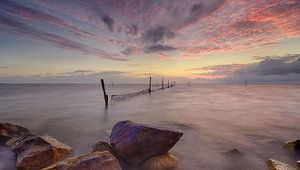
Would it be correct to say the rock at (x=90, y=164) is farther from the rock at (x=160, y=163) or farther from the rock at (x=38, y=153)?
the rock at (x=38, y=153)

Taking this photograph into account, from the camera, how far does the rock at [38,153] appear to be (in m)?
6.98

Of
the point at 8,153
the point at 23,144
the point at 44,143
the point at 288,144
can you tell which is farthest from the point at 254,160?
the point at 8,153

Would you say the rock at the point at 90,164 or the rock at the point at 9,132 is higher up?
the rock at the point at 90,164

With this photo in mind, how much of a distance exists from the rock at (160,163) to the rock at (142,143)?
0.18 m

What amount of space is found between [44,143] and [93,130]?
6244mm

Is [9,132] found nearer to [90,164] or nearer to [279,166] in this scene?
[90,164]

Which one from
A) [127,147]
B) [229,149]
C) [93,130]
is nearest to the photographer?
[127,147]

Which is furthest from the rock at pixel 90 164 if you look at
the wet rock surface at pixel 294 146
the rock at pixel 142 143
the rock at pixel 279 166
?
the wet rock surface at pixel 294 146

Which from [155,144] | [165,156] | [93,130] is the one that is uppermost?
[155,144]

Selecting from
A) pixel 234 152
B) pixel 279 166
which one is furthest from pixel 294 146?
pixel 279 166

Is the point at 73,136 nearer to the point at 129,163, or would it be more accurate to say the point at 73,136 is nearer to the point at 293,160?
the point at 129,163

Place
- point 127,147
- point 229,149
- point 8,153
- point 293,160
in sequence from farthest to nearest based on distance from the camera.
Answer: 1. point 229,149
2. point 8,153
3. point 293,160
4. point 127,147

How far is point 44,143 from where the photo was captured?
755 centimetres

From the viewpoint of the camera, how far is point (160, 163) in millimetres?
6797
